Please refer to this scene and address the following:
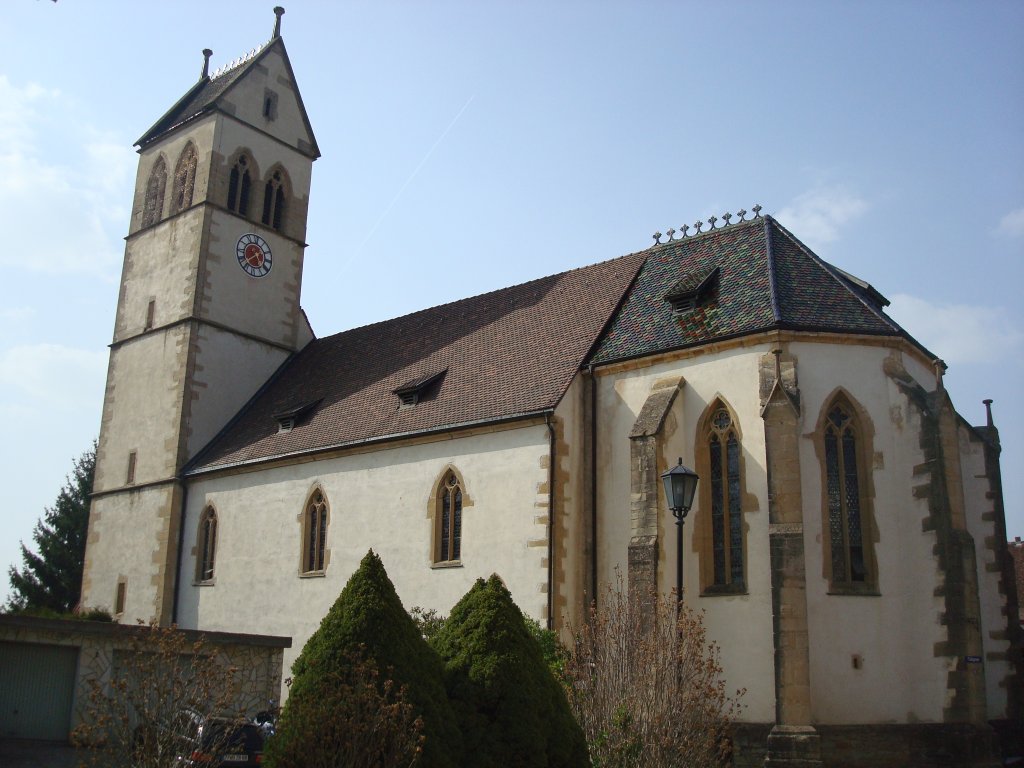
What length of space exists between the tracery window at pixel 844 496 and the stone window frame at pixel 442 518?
7.01 m

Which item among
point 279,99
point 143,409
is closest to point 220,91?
point 279,99

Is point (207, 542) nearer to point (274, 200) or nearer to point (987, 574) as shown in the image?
point (274, 200)

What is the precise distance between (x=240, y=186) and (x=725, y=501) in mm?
18697

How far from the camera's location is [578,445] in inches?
814

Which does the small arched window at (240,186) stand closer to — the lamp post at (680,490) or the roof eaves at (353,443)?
the roof eaves at (353,443)

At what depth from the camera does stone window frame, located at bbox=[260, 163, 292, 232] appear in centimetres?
3156

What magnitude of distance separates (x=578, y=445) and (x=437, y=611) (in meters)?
4.39

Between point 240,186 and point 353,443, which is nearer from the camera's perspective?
point 353,443

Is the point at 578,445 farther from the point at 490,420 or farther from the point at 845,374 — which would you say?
the point at 845,374

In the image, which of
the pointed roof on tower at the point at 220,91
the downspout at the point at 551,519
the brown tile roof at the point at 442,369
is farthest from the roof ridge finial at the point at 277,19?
the downspout at the point at 551,519

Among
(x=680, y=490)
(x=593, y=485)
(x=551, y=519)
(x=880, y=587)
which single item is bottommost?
(x=880, y=587)

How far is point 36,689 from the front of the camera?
15.8m

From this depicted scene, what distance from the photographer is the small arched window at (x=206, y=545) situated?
26484mm

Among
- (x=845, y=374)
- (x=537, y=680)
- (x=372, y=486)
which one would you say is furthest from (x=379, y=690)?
(x=372, y=486)
